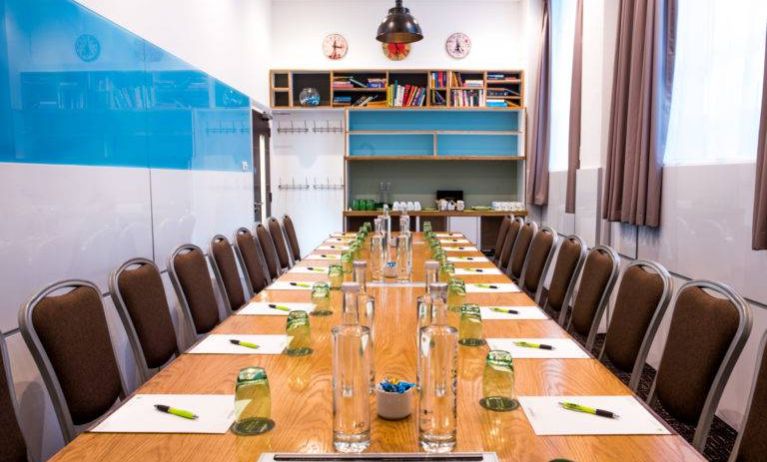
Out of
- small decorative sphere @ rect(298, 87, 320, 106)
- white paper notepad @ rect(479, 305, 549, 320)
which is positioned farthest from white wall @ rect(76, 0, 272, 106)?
white paper notepad @ rect(479, 305, 549, 320)

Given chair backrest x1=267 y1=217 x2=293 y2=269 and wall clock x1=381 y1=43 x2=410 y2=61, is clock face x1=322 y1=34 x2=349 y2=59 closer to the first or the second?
wall clock x1=381 y1=43 x2=410 y2=61

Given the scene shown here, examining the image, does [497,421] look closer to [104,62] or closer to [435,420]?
[435,420]

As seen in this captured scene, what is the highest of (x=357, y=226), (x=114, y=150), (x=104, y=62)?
(x=104, y=62)

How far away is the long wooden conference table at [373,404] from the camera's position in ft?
3.98

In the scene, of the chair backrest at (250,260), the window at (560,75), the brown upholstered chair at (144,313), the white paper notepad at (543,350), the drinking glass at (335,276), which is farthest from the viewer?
the window at (560,75)

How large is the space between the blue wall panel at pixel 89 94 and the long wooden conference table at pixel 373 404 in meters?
1.34

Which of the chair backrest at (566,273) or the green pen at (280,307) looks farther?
the chair backrest at (566,273)

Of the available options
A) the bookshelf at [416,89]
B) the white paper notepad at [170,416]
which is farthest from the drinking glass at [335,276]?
the bookshelf at [416,89]

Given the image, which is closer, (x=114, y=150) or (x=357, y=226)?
(x=114, y=150)

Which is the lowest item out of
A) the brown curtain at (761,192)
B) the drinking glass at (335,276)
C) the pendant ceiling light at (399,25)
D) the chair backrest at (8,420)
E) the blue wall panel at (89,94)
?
the chair backrest at (8,420)

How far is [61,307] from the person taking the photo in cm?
179

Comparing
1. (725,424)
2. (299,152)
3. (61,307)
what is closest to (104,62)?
(61,307)

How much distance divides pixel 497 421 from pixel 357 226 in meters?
6.50

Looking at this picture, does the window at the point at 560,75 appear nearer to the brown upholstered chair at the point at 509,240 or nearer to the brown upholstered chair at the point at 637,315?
the brown upholstered chair at the point at 509,240
